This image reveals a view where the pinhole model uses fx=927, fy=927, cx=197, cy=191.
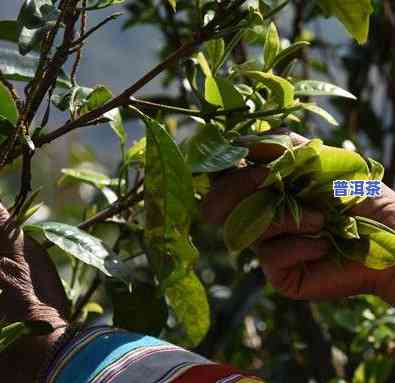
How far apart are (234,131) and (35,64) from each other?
23 cm

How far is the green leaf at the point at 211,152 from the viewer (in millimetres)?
914

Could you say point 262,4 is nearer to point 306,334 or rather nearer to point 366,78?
point 306,334

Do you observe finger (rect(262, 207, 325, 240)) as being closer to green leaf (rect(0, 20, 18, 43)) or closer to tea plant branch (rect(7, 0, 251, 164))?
tea plant branch (rect(7, 0, 251, 164))

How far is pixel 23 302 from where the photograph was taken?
2.82 feet

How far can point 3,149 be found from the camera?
3.04 feet

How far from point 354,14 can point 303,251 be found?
10.0 inches

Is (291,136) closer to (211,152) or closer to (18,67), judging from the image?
(211,152)

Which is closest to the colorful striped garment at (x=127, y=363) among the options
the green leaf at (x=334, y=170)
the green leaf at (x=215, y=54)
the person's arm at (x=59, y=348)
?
the person's arm at (x=59, y=348)

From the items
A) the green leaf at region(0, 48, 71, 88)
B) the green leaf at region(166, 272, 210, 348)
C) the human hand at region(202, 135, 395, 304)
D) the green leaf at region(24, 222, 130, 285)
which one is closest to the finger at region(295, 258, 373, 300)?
the human hand at region(202, 135, 395, 304)

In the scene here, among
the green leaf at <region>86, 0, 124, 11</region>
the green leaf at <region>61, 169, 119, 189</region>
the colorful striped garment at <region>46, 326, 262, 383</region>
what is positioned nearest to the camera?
the colorful striped garment at <region>46, 326, 262, 383</region>

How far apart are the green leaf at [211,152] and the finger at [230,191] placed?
0.12 feet

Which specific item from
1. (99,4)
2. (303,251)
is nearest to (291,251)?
(303,251)

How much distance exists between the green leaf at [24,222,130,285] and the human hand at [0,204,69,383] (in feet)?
0.19

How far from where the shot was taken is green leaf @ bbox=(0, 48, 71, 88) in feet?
3.21
